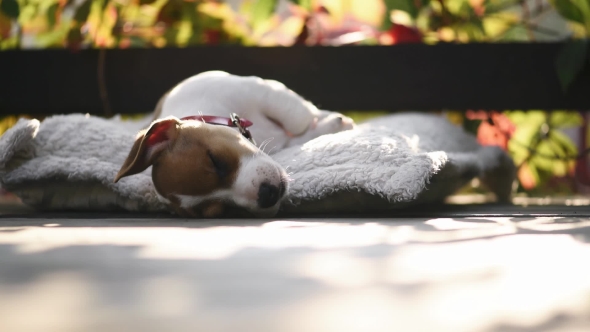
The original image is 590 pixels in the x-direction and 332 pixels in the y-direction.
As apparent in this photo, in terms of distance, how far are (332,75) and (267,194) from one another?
1.01 m

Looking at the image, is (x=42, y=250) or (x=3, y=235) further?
(x=3, y=235)

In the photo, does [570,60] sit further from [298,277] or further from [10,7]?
[10,7]

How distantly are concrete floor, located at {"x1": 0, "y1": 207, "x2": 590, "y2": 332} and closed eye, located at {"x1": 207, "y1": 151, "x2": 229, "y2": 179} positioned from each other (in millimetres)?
184

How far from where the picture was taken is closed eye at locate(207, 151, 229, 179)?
1.33 m

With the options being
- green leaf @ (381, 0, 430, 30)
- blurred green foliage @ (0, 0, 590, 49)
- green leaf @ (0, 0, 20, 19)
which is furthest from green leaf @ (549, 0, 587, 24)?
green leaf @ (0, 0, 20, 19)

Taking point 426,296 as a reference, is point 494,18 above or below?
above

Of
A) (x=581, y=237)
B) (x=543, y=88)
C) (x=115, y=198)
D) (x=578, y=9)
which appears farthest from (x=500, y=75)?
(x=115, y=198)

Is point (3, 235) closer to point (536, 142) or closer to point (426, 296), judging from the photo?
point (426, 296)

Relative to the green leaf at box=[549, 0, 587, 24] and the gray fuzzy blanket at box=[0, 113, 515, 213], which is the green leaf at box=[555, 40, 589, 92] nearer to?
the green leaf at box=[549, 0, 587, 24]

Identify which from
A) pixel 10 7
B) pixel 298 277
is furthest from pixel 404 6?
pixel 298 277

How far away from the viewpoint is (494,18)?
2.31 meters

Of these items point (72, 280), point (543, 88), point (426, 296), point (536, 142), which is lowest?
point (72, 280)

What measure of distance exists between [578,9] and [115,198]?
143 centimetres

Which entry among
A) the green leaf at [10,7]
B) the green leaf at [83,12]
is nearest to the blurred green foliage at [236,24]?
the green leaf at [83,12]
